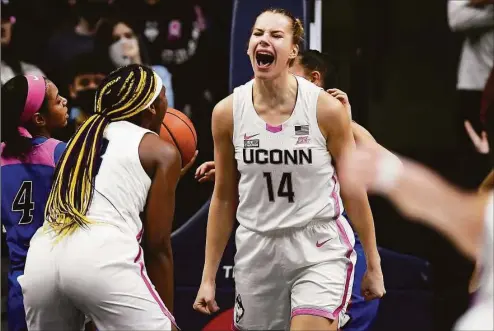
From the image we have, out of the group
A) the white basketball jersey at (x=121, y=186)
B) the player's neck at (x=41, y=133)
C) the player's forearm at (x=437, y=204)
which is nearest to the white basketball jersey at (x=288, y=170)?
the white basketball jersey at (x=121, y=186)

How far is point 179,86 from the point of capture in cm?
532

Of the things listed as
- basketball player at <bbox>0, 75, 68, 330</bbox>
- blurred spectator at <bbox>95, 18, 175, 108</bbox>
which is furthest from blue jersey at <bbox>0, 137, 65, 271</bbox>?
blurred spectator at <bbox>95, 18, 175, 108</bbox>

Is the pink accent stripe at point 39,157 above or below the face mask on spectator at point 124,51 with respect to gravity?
below

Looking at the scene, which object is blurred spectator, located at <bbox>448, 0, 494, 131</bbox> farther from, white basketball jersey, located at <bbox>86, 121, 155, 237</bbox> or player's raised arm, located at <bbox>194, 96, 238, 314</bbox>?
white basketball jersey, located at <bbox>86, 121, 155, 237</bbox>

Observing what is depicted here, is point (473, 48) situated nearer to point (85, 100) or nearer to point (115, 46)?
point (115, 46)

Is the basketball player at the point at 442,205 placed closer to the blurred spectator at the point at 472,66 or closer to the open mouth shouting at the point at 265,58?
the open mouth shouting at the point at 265,58

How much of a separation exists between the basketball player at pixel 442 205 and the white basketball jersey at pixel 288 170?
1166mm

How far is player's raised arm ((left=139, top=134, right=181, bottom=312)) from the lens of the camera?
135 inches

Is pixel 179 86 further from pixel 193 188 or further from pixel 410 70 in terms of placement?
pixel 410 70

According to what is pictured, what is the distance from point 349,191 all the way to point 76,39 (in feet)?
7.84

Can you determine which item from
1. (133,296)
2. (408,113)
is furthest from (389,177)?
(408,113)

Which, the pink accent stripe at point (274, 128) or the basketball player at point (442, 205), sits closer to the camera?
the basketball player at point (442, 205)

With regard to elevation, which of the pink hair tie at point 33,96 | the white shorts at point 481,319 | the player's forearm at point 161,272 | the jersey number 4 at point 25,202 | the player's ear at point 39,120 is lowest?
the player's forearm at point 161,272

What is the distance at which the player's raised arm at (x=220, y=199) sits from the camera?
12.1ft
